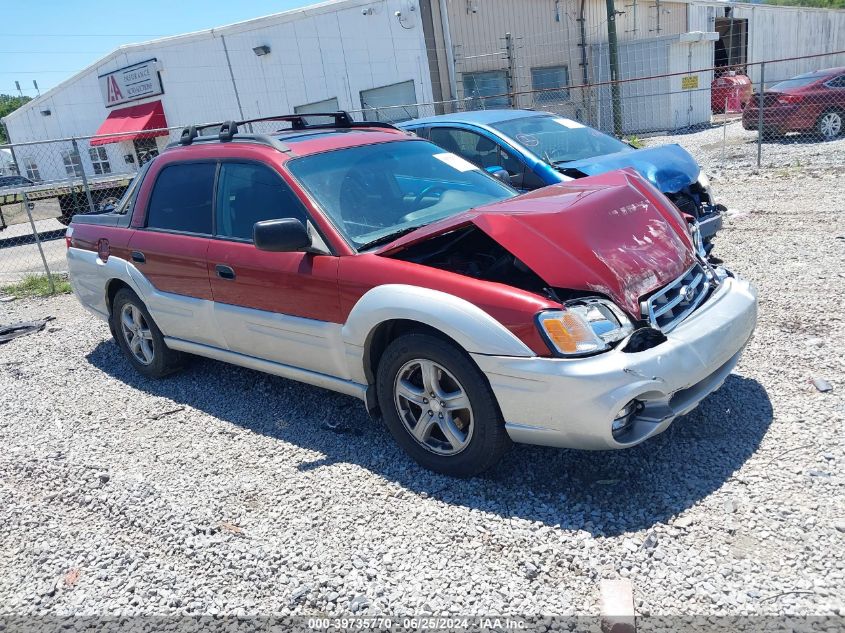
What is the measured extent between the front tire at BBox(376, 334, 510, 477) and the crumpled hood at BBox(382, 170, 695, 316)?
58cm

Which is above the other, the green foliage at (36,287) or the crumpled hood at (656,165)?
the crumpled hood at (656,165)

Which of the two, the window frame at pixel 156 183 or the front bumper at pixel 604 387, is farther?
the window frame at pixel 156 183

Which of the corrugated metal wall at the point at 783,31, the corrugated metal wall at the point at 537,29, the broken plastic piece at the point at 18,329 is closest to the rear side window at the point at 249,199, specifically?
the broken plastic piece at the point at 18,329

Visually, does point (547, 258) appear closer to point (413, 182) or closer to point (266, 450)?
point (413, 182)

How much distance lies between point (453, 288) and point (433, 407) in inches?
25.4

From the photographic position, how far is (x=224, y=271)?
4438mm

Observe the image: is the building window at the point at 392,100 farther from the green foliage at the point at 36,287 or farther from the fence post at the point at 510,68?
the green foliage at the point at 36,287

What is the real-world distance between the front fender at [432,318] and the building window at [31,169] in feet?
111

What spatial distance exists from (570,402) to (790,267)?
4.41m

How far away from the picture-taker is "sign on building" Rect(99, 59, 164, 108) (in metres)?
25.3

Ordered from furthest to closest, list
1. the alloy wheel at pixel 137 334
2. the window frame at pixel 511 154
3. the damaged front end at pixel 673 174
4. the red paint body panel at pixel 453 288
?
the window frame at pixel 511 154 → the damaged front end at pixel 673 174 → the alloy wheel at pixel 137 334 → the red paint body panel at pixel 453 288

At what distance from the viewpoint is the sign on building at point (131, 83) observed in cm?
2527

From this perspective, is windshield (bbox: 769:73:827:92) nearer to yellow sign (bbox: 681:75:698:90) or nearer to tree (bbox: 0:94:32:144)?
yellow sign (bbox: 681:75:698:90)

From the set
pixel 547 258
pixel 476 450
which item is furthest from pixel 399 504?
pixel 547 258
